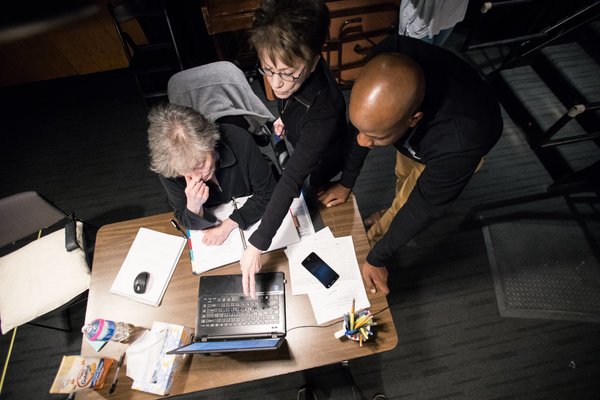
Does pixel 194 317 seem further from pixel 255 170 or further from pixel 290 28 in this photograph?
pixel 290 28

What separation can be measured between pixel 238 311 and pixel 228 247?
0.29m

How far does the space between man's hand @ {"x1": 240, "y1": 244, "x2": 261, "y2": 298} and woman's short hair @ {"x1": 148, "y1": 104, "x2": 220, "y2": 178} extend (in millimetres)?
429

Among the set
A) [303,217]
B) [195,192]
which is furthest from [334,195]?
[195,192]

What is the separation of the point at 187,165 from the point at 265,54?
1.76 feet

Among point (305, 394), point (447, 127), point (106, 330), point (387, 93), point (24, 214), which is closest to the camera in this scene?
point (387, 93)

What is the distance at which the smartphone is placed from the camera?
1243mm

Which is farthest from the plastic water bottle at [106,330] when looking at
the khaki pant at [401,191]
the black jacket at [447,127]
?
the khaki pant at [401,191]

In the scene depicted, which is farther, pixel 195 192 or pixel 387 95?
pixel 195 192

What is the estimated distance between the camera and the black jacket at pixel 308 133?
1.14 meters

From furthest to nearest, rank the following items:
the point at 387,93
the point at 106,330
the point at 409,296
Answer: the point at 409,296 < the point at 106,330 < the point at 387,93

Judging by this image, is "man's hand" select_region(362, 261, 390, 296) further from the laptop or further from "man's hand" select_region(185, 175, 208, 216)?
"man's hand" select_region(185, 175, 208, 216)

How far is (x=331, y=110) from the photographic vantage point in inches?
44.9

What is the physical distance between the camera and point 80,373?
42.8 inches

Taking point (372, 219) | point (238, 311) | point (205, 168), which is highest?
point (205, 168)
